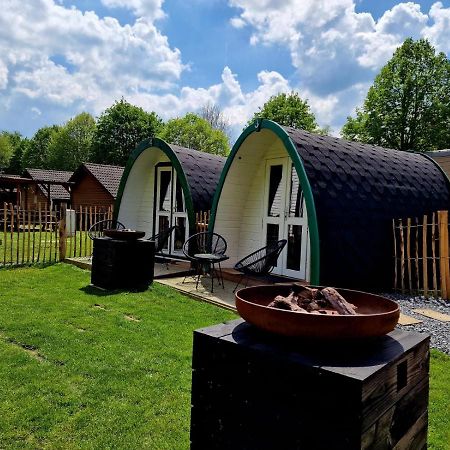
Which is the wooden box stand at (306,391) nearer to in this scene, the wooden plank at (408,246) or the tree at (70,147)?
the wooden plank at (408,246)

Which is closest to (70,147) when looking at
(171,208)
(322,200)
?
(171,208)

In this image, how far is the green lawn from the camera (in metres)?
2.67

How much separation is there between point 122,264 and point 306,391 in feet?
19.4

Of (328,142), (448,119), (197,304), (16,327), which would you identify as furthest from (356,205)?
(448,119)

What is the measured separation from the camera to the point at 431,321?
5.16 m

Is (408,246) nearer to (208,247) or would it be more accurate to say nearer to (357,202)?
(357,202)

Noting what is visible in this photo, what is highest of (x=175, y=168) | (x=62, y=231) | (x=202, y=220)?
(x=175, y=168)

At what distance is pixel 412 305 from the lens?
19.5 ft

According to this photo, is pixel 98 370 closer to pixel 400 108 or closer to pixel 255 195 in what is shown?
pixel 255 195

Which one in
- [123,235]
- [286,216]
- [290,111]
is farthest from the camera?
[290,111]

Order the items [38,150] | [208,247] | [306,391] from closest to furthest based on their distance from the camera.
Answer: [306,391] → [208,247] → [38,150]

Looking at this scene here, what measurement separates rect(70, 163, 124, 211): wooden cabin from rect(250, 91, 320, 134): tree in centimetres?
1555

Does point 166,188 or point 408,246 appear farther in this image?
point 166,188

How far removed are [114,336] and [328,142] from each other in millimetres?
4825
